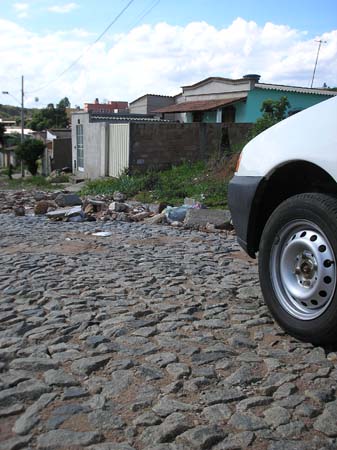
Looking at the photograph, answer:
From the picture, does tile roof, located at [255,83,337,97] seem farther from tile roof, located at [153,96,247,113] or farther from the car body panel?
the car body panel

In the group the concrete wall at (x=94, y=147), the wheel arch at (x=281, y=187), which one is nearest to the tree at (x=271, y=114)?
the concrete wall at (x=94, y=147)

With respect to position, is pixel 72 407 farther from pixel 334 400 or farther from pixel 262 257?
pixel 262 257

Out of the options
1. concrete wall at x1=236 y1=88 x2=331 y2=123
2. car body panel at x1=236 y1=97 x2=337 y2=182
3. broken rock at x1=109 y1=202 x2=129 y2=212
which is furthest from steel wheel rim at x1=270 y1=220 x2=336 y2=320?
concrete wall at x1=236 y1=88 x2=331 y2=123

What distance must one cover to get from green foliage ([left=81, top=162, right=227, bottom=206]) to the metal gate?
3.60 feet

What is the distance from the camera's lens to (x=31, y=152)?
4100 centimetres

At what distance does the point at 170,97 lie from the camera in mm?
43375

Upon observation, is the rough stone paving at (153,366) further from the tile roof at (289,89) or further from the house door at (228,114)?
the house door at (228,114)

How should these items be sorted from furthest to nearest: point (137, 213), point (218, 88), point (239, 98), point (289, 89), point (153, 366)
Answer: point (218, 88), point (239, 98), point (289, 89), point (137, 213), point (153, 366)

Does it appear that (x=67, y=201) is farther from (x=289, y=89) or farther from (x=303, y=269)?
(x=289, y=89)

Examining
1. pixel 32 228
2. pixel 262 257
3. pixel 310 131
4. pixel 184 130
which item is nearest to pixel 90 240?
pixel 32 228

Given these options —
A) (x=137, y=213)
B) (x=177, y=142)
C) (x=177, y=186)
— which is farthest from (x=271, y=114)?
(x=137, y=213)

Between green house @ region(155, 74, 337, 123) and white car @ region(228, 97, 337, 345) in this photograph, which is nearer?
white car @ region(228, 97, 337, 345)

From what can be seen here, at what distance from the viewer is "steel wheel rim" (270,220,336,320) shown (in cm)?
352

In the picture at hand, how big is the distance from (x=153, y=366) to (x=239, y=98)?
2952 centimetres
